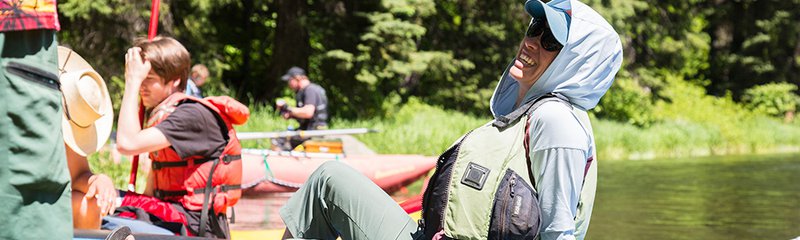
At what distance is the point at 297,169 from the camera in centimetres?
935

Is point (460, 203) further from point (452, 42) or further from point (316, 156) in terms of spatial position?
point (452, 42)

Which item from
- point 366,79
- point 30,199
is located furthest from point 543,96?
point 366,79

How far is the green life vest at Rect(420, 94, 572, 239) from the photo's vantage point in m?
2.55

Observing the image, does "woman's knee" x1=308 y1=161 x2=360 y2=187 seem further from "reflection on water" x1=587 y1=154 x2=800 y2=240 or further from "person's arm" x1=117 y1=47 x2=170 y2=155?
"reflection on water" x1=587 y1=154 x2=800 y2=240

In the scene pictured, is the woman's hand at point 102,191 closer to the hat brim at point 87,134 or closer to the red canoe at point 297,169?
the hat brim at point 87,134

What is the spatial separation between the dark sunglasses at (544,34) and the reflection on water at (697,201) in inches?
210

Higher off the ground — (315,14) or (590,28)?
(590,28)

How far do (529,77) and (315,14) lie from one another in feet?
52.5

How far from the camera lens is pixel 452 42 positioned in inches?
848

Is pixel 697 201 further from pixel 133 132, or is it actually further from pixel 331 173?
pixel 331 173

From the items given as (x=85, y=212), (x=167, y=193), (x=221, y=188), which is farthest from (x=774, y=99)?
(x=85, y=212)

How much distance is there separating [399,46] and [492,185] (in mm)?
15170

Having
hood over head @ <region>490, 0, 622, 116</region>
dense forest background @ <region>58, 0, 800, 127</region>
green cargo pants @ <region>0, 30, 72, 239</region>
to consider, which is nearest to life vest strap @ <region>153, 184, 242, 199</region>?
hood over head @ <region>490, 0, 622, 116</region>

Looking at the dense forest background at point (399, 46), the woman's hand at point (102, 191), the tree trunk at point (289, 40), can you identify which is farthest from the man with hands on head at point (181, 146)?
the tree trunk at point (289, 40)
